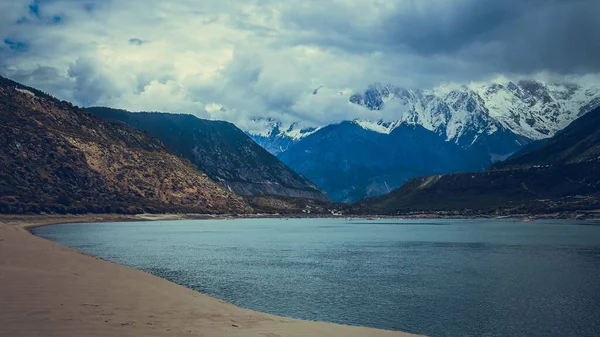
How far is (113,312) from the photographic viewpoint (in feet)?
117

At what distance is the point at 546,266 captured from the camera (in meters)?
99.7

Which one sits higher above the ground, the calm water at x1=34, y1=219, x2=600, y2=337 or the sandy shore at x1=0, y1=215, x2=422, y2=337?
the sandy shore at x1=0, y1=215, x2=422, y2=337

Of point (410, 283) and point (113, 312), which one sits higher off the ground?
point (113, 312)

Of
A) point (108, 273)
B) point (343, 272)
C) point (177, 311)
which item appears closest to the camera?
point (177, 311)

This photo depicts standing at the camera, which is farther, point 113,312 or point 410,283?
point 410,283

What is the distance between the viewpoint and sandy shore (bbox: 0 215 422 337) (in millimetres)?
29902

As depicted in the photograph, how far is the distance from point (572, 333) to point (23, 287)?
45210 mm

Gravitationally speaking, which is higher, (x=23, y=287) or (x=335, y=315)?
(x=23, y=287)

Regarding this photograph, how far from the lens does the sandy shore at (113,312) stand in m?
29.9

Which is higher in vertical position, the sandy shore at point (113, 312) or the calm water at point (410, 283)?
the sandy shore at point (113, 312)

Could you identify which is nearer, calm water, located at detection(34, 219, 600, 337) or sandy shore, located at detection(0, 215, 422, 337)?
sandy shore, located at detection(0, 215, 422, 337)

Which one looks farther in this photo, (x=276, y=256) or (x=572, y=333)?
(x=276, y=256)

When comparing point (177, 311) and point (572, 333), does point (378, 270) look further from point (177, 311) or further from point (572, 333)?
point (177, 311)

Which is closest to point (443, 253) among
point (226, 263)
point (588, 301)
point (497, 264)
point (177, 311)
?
point (497, 264)
